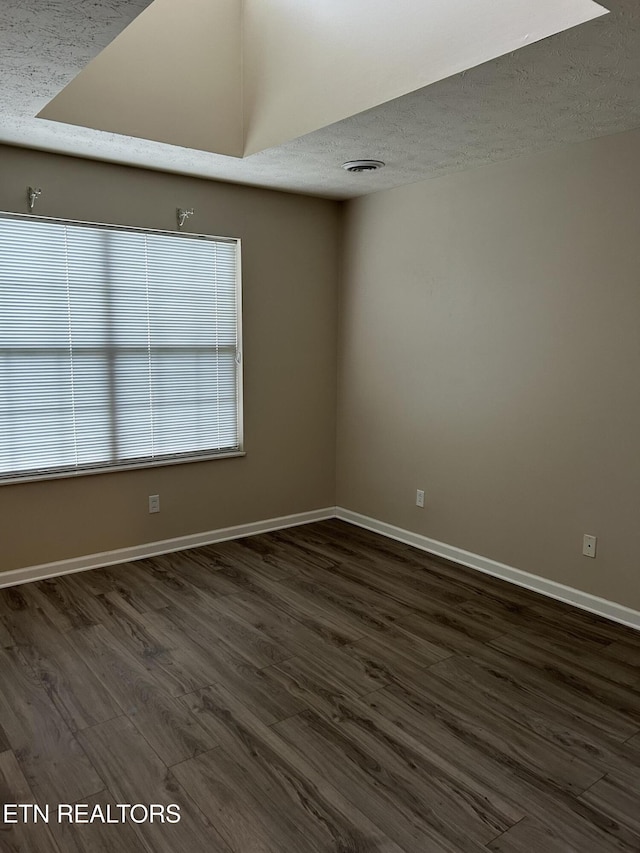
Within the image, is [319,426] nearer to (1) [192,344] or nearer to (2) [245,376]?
(2) [245,376]

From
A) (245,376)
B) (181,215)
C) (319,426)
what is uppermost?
(181,215)

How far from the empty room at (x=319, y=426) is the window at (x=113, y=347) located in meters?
Answer: 0.02

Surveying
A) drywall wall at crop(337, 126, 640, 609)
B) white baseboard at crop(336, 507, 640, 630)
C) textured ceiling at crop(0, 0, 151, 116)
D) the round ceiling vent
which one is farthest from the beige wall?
textured ceiling at crop(0, 0, 151, 116)

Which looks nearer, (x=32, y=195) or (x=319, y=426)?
(x=32, y=195)

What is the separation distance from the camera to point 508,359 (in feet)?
12.3

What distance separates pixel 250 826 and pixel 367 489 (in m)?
3.08

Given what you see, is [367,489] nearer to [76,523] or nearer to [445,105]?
[76,523]

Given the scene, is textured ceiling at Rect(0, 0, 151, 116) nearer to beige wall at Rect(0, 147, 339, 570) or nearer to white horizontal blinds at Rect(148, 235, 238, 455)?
beige wall at Rect(0, 147, 339, 570)

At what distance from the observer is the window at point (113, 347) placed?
3.65 metres

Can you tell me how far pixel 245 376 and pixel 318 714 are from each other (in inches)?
101

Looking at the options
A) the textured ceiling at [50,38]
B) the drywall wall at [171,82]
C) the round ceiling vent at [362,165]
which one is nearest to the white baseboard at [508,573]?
the round ceiling vent at [362,165]

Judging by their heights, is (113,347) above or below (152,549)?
above

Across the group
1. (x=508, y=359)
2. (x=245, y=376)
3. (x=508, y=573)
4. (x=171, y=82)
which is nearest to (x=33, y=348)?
(x=245, y=376)

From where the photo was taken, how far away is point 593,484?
132 inches
